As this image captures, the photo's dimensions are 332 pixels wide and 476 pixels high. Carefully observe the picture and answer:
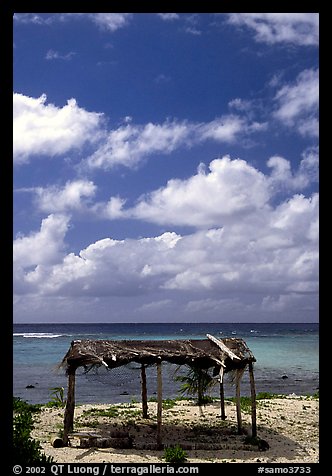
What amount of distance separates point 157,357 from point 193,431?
8.81 ft

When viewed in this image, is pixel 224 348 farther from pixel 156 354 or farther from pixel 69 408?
pixel 69 408

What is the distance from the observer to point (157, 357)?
11.9 meters

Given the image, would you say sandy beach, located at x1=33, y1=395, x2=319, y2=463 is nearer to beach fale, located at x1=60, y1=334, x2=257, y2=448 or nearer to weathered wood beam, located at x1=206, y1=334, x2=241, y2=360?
beach fale, located at x1=60, y1=334, x2=257, y2=448

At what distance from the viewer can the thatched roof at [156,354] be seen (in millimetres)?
11930

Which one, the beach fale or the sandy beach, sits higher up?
the beach fale

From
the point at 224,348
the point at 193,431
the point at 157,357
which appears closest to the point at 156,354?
the point at 157,357

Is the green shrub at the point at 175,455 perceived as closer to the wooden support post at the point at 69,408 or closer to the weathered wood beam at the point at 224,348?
the wooden support post at the point at 69,408

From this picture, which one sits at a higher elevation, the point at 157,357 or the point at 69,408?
the point at 157,357

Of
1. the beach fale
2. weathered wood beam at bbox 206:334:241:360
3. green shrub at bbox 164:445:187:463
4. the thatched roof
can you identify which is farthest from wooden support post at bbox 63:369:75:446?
weathered wood beam at bbox 206:334:241:360

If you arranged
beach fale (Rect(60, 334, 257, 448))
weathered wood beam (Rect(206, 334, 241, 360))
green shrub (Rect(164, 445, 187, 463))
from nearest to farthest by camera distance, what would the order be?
1. green shrub (Rect(164, 445, 187, 463))
2. beach fale (Rect(60, 334, 257, 448))
3. weathered wood beam (Rect(206, 334, 241, 360))

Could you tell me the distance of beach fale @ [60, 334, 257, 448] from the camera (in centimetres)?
1189

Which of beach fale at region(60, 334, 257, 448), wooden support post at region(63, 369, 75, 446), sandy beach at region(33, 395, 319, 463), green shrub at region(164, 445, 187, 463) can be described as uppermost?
beach fale at region(60, 334, 257, 448)
